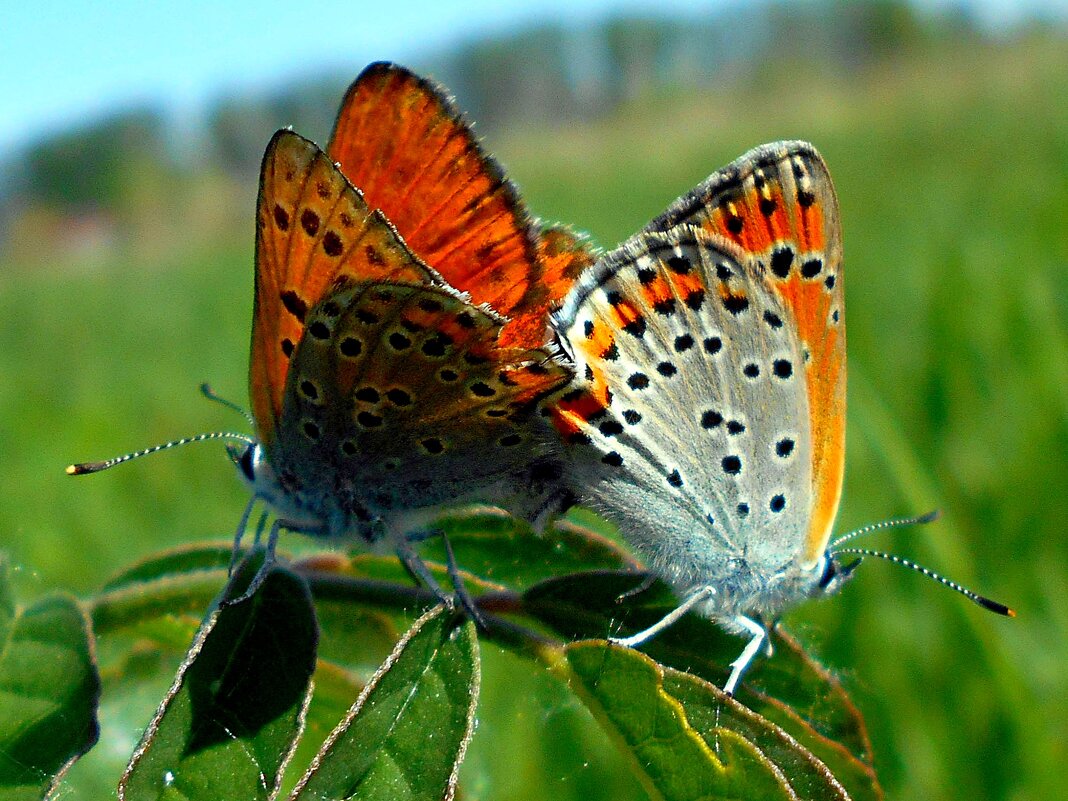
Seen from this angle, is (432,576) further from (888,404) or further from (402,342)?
(888,404)

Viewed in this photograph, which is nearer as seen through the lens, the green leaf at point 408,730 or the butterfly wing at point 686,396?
the green leaf at point 408,730

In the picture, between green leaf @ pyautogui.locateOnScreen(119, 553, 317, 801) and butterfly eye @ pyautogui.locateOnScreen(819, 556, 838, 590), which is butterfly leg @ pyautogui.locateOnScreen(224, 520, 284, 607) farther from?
butterfly eye @ pyautogui.locateOnScreen(819, 556, 838, 590)

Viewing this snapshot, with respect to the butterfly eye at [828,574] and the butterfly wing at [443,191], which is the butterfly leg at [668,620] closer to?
the butterfly eye at [828,574]

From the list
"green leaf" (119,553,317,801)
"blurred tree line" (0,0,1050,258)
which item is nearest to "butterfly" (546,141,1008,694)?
"green leaf" (119,553,317,801)

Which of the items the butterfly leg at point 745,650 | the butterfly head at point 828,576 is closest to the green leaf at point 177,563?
the butterfly leg at point 745,650

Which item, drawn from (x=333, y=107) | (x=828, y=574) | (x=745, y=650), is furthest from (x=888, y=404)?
(x=333, y=107)
